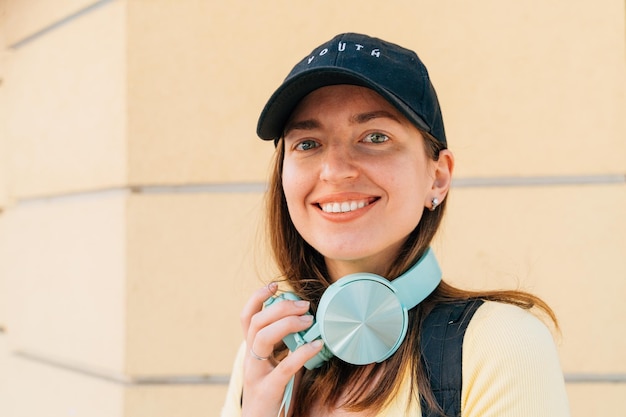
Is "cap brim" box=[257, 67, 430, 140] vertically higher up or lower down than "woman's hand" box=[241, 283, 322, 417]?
higher up

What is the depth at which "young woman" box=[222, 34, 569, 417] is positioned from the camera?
154 centimetres

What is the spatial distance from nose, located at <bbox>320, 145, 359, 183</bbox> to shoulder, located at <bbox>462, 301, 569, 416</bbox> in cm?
40

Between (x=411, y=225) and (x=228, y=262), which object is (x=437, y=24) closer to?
(x=228, y=262)

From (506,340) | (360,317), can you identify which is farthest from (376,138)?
(506,340)

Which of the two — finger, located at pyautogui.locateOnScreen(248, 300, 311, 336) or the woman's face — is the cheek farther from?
finger, located at pyautogui.locateOnScreen(248, 300, 311, 336)

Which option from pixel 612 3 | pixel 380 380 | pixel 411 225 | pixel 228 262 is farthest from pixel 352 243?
pixel 612 3

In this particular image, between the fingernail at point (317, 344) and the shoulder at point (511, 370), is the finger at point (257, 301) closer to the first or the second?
the fingernail at point (317, 344)

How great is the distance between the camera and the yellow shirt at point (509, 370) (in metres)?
1.45


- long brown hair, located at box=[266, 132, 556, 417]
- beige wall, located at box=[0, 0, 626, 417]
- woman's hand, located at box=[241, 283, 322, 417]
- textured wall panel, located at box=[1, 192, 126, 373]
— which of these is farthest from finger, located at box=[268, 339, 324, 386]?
textured wall panel, located at box=[1, 192, 126, 373]

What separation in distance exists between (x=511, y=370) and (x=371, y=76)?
2.06 ft

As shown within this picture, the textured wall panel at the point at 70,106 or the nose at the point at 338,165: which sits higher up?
the textured wall panel at the point at 70,106

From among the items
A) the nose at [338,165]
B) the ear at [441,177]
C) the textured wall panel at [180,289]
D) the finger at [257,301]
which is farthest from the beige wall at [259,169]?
the nose at [338,165]

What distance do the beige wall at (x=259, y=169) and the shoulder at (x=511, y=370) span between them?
130cm

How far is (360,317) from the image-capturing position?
5.24 feet
